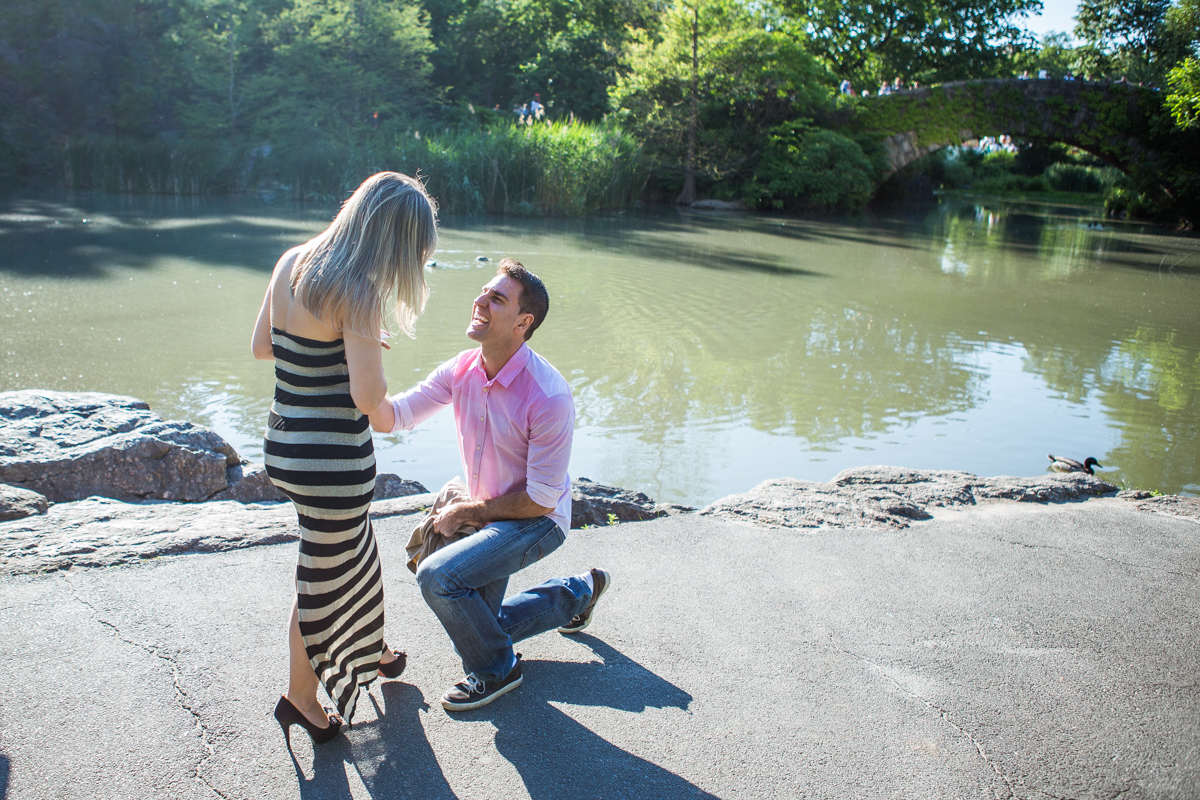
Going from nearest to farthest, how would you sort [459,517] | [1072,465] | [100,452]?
[459,517] → [100,452] → [1072,465]

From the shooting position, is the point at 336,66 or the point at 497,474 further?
the point at 336,66

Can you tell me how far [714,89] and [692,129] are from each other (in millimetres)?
1397

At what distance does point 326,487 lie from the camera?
2316 mm

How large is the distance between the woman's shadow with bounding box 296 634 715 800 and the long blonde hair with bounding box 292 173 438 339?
45.6 inches

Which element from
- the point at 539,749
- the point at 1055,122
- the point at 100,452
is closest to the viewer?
the point at 539,749

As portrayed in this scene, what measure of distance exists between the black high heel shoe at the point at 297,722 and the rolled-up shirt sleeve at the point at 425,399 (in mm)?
838

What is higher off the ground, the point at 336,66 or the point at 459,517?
the point at 336,66

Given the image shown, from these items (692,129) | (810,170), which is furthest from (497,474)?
(692,129)

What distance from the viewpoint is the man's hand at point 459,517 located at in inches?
105

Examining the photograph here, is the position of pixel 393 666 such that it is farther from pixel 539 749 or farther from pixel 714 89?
pixel 714 89

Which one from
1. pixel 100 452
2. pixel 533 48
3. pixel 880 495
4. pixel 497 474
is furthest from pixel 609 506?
pixel 533 48

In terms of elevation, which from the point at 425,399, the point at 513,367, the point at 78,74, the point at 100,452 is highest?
the point at 78,74

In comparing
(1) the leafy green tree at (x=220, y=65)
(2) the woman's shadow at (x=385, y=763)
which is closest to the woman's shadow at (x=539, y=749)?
(2) the woman's shadow at (x=385, y=763)

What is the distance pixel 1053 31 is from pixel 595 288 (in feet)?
245
